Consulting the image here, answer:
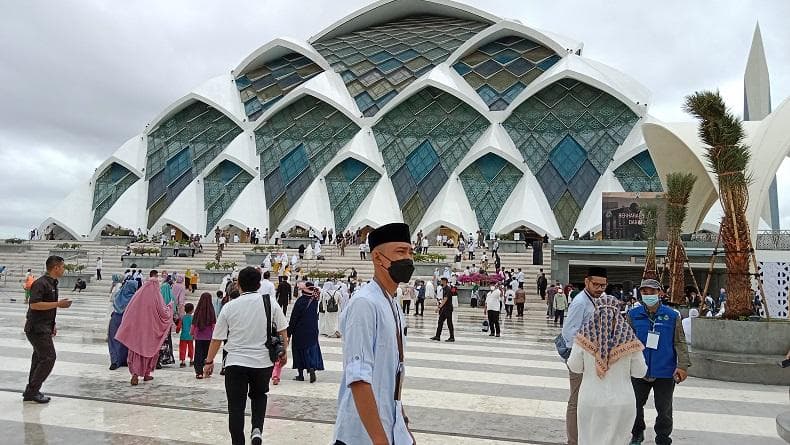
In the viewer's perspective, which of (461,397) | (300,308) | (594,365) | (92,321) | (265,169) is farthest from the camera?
(265,169)

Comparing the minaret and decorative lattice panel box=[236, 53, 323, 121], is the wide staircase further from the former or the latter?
the minaret

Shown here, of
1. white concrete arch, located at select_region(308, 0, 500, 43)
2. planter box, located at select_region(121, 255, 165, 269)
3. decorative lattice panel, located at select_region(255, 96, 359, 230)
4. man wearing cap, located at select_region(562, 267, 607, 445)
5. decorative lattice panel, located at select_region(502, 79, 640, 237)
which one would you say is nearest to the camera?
man wearing cap, located at select_region(562, 267, 607, 445)

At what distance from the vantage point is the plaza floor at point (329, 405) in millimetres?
4461

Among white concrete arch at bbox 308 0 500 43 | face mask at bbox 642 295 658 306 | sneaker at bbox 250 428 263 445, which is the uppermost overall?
white concrete arch at bbox 308 0 500 43

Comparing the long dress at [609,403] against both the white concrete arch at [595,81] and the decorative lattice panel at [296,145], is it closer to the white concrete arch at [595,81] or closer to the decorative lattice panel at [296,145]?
the white concrete arch at [595,81]

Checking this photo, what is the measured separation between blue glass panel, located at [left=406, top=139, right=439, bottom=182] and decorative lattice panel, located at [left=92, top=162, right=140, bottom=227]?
62.3ft

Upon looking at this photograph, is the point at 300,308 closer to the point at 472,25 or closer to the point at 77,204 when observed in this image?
the point at 77,204

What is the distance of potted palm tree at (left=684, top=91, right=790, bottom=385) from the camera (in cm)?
729

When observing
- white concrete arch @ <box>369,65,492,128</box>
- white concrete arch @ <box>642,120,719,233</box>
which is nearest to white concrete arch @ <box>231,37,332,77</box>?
white concrete arch @ <box>369,65,492,128</box>

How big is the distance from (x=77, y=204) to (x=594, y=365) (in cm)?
4239

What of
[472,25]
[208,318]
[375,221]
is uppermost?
[472,25]

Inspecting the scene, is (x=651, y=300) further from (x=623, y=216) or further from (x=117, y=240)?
(x=117, y=240)

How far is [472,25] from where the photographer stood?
154 feet

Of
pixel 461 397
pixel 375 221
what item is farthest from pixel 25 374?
pixel 375 221
